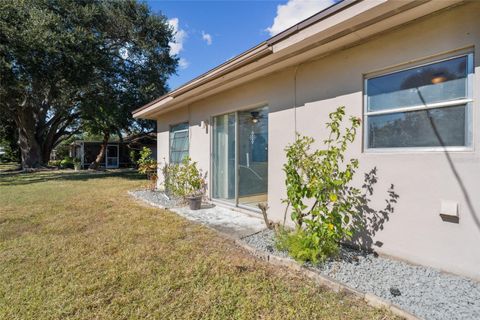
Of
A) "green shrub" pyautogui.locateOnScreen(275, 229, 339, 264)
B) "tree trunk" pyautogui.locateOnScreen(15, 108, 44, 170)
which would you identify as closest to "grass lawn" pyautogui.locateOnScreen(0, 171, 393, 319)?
"green shrub" pyautogui.locateOnScreen(275, 229, 339, 264)

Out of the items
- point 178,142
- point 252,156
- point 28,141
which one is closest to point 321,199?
point 252,156

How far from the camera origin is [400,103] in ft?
10.5

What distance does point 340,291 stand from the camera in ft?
8.69

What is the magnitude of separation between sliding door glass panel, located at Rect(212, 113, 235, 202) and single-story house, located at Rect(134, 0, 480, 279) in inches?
59.6

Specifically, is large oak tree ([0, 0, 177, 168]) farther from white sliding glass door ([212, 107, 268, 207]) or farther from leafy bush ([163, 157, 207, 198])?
white sliding glass door ([212, 107, 268, 207])

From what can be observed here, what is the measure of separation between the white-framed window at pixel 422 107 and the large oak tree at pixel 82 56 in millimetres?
13114

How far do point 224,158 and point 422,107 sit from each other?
14.1 feet

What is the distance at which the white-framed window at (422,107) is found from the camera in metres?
2.74

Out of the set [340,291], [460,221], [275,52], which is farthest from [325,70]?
[340,291]

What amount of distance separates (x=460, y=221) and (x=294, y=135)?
2.49m

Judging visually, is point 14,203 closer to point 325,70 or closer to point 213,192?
point 213,192

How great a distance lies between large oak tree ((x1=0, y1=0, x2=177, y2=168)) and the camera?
11.0m

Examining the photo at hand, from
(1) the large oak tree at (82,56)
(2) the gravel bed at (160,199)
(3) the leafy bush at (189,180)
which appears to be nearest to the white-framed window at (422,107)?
(3) the leafy bush at (189,180)

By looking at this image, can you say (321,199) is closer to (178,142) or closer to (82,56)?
(178,142)
